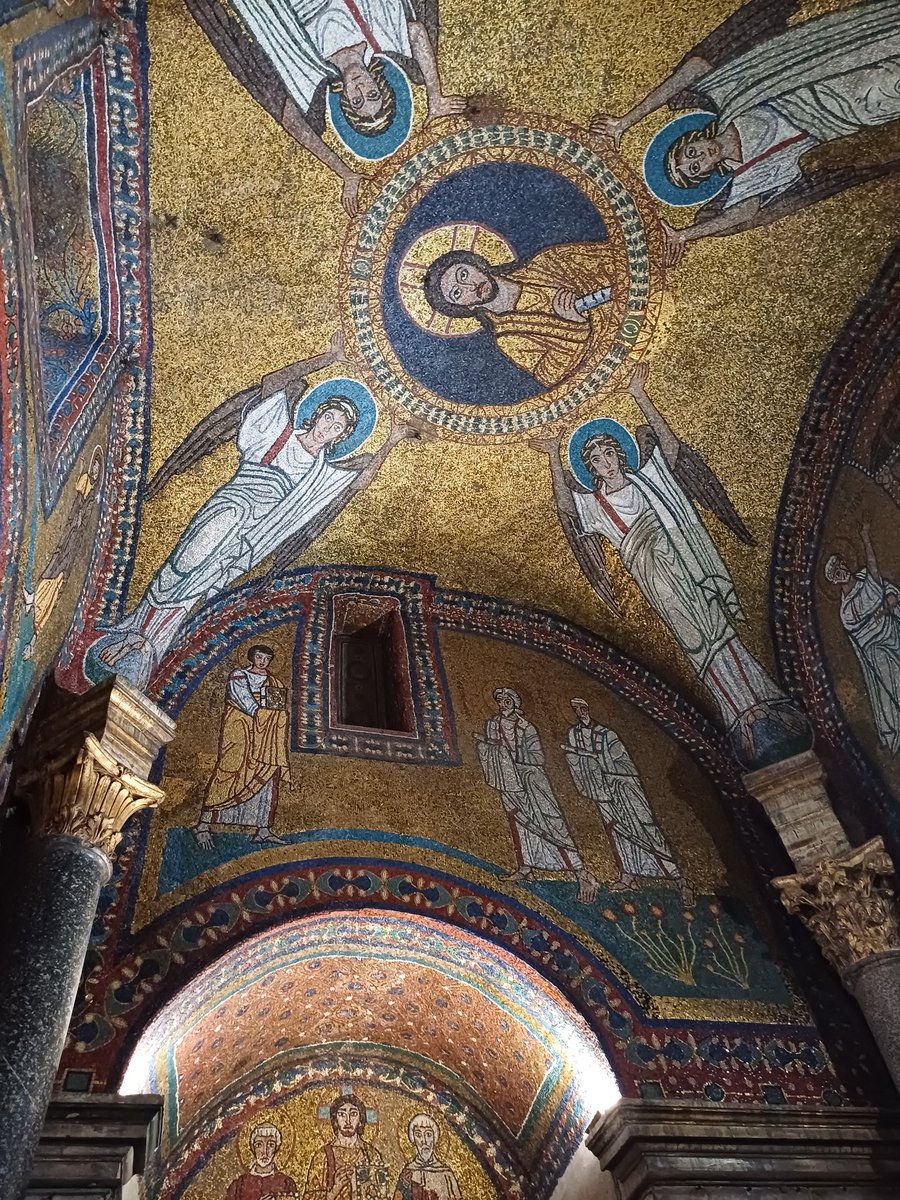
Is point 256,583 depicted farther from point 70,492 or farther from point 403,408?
point 70,492

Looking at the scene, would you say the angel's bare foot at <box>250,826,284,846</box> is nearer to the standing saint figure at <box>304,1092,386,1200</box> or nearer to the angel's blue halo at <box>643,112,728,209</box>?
the standing saint figure at <box>304,1092,386,1200</box>

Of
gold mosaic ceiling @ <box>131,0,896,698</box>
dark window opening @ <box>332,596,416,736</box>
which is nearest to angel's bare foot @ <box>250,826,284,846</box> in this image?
dark window opening @ <box>332,596,416,736</box>

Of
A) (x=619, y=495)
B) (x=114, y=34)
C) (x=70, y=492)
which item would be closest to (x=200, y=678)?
(x=70, y=492)

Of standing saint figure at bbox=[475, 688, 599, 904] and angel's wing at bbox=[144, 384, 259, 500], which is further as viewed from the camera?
standing saint figure at bbox=[475, 688, 599, 904]

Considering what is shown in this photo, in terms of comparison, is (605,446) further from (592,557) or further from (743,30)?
(743,30)

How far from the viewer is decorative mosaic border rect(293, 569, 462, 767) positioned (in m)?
7.28

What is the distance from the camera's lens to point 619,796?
7.64m

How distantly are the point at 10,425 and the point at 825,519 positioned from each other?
5.75m

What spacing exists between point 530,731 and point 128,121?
193 inches

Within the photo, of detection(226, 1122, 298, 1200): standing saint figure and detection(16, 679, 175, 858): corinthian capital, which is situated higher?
detection(16, 679, 175, 858): corinthian capital

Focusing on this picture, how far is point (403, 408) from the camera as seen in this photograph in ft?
24.5

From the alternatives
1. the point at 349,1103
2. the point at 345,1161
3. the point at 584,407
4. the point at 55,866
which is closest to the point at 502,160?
the point at 584,407

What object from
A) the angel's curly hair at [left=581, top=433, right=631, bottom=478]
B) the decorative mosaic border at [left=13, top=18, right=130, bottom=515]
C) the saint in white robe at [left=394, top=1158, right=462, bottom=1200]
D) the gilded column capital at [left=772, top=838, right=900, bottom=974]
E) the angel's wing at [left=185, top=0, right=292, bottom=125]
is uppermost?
the angel's wing at [left=185, top=0, right=292, bottom=125]

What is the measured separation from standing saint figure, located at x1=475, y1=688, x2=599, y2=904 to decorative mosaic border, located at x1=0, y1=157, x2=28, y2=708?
3574 mm
